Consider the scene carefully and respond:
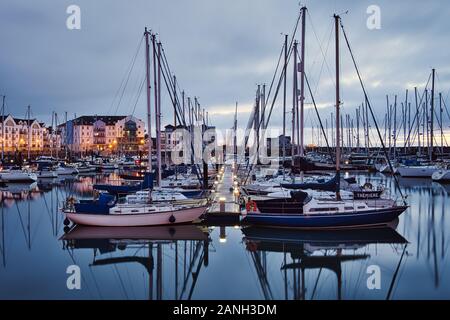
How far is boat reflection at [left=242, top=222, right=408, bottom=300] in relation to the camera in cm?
1477

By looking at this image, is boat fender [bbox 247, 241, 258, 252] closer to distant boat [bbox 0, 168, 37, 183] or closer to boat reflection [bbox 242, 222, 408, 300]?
boat reflection [bbox 242, 222, 408, 300]

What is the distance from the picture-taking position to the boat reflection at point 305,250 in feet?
48.4

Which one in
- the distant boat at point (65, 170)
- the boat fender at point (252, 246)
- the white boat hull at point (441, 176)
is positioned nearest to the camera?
the boat fender at point (252, 246)

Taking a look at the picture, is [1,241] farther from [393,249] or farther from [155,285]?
[393,249]

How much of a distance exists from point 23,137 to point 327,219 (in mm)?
131646

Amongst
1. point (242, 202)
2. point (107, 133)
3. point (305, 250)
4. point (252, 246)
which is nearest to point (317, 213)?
point (305, 250)

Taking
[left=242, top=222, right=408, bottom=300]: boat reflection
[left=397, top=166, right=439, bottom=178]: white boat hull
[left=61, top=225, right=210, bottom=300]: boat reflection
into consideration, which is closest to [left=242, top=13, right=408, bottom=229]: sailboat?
[left=242, top=222, right=408, bottom=300]: boat reflection

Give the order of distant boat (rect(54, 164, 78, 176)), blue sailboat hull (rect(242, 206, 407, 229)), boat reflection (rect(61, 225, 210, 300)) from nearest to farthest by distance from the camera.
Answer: boat reflection (rect(61, 225, 210, 300)) < blue sailboat hull (rect(242, 206, 407, 229)) < distant boat (rect(54, 164, 78, 176))

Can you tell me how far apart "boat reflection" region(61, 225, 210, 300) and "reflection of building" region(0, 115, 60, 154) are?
107m

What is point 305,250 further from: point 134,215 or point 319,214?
point 134,215

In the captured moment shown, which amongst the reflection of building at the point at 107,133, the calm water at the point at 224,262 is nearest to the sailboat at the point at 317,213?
the calm water at the point at 224,262

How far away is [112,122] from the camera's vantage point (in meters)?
152

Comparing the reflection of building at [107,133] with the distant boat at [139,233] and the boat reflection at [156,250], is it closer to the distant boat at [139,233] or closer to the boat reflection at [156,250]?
the distant boat at [139,233]

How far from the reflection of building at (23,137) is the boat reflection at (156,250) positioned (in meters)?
107
